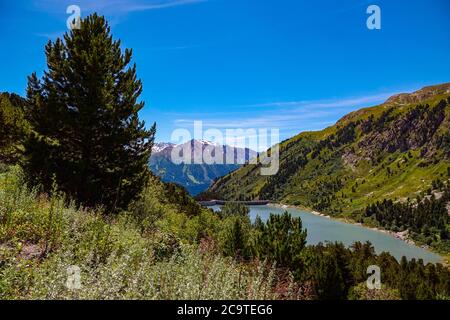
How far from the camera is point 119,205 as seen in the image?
25.3m

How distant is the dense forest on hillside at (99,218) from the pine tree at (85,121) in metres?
0.07

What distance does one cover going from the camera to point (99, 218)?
1416cm

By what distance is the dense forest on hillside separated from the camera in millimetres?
8422

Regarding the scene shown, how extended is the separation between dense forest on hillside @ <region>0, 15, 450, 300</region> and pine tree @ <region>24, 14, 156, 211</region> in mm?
69

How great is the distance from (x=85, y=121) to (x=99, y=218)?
1103 centimetres
